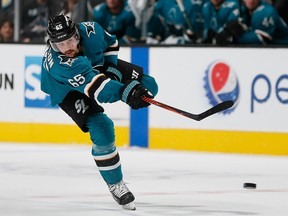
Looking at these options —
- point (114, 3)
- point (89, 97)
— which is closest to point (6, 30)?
point (114, 3)

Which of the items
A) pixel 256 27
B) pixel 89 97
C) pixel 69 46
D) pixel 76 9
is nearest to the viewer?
pixel 69 46

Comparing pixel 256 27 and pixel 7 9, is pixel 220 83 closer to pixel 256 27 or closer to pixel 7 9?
pixel 256 27

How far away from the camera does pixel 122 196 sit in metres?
4.88

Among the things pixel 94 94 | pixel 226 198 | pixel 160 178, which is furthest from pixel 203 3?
pixel 94 94

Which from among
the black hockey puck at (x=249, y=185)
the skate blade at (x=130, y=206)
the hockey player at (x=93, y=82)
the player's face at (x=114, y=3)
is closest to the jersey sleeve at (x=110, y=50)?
the hockey player at (x=93, y=82)

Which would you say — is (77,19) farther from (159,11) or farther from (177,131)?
(177,131)

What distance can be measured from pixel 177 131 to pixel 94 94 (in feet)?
11.2

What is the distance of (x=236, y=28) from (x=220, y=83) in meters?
0.48

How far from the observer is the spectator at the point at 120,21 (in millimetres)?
8312

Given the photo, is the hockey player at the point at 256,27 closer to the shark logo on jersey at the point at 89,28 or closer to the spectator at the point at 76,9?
the spectator at the point at 76,9

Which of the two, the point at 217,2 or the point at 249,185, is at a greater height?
the point at 217,2

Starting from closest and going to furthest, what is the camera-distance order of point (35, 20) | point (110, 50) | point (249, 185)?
point (110, 50) < point (249, 185) < point (35, 20)

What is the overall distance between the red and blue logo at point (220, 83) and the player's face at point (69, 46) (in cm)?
327

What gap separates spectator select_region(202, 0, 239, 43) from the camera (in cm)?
781
